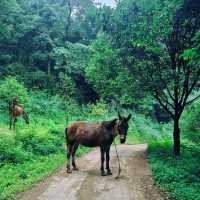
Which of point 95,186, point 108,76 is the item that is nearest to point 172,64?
point 108,76

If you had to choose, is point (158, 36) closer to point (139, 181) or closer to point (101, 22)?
point (101, 22)

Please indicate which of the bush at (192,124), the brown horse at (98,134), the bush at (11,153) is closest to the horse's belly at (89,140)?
the brown horse at (98,134)

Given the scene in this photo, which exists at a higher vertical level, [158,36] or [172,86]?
[158,36]

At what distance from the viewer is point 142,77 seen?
58.7 ft

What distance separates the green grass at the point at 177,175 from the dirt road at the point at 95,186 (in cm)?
43

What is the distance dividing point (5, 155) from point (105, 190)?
5926 mm

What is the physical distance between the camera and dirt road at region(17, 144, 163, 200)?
1009cm

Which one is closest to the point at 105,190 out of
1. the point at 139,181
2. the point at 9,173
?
the point at 139,181

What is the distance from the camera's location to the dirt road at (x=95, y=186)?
10086 millimetres

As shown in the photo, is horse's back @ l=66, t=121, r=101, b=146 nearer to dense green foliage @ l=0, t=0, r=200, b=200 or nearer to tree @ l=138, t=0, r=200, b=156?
dense green foliage @ l=0, t=0, r=200, b=200

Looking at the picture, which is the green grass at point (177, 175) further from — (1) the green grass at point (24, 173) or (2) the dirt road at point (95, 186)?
(1) the green grass at point (24, 173)

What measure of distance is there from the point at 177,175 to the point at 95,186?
3.56 meters

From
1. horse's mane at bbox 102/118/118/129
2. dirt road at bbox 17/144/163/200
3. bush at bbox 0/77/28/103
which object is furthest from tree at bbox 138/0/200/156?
bush at bbox 0/77/28/103

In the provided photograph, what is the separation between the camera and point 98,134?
521 inches
